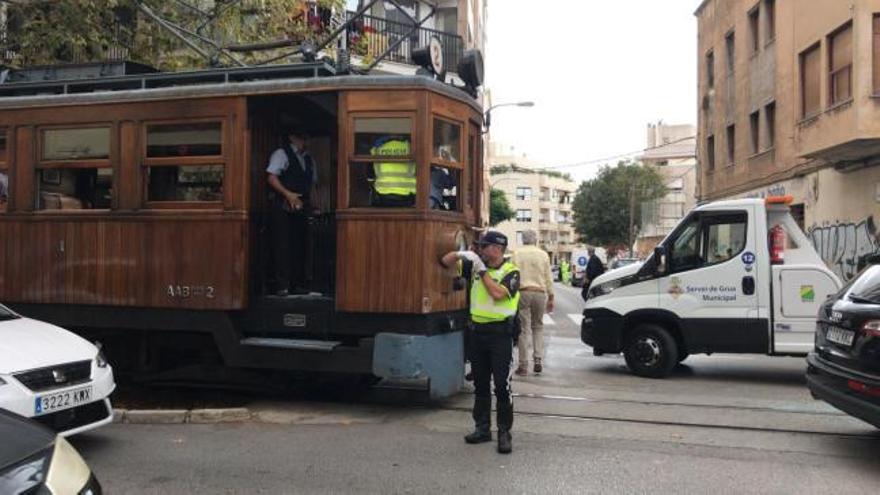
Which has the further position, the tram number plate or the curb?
the tram number plate

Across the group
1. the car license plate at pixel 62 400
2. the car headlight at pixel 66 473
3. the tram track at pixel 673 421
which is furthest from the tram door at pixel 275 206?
the car headlight at pixel 66 473

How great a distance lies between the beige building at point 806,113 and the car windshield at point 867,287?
9907mm

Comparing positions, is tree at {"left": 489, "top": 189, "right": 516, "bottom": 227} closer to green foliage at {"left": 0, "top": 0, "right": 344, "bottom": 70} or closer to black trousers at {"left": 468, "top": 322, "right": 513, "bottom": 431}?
green foliage at {"left": 0, "top": 0, "right": 344, "bottom": 70}

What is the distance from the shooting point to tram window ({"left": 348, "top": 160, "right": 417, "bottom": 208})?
284 inches

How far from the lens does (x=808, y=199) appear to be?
65.7 ft

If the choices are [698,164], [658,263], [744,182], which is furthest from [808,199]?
[658,263]

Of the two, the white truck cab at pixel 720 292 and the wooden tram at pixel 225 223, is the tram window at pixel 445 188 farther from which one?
the white truck cab at pixel 720 292

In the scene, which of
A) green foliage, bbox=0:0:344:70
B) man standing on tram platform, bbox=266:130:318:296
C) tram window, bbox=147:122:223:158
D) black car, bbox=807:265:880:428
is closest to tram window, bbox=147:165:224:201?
tram window, bbox=147:122:223:158

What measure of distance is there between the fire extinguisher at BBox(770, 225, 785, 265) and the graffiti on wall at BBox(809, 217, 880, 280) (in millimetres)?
7644

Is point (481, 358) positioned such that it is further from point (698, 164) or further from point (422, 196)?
point (698, 164)

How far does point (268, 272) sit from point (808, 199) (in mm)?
16492

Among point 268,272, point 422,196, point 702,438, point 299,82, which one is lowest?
point 702,438

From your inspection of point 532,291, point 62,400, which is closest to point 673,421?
point 532,291

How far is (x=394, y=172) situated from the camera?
7.26 m
